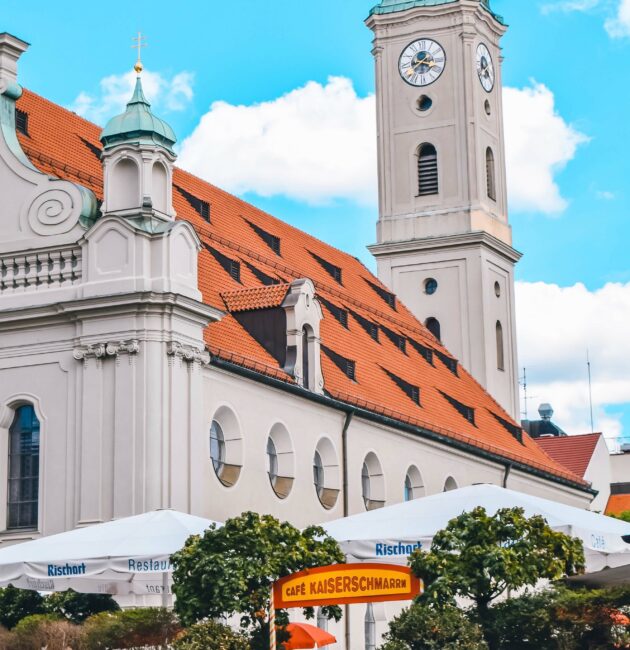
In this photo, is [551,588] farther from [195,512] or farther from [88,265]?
[88,265]

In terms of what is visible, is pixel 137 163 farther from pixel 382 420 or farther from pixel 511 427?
pixel 511 427

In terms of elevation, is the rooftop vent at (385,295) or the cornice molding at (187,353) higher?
the rooftop vent at (385,295)

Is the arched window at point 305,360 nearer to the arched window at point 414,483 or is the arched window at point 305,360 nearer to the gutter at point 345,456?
the gutter at point 345,456

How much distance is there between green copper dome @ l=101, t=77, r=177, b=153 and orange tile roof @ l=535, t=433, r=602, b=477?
119 ft

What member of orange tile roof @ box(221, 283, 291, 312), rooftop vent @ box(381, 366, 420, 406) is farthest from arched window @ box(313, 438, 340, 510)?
rooftop vent @ box(381, 366, 420, 406)

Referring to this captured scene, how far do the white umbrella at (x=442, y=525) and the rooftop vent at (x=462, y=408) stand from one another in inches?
897

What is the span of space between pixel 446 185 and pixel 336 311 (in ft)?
41.4

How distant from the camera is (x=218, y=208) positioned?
42281mm

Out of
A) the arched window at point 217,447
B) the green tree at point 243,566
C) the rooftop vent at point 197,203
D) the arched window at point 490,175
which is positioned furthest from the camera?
the arched window at point 490,175

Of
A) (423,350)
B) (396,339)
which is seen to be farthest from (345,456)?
(423,350)

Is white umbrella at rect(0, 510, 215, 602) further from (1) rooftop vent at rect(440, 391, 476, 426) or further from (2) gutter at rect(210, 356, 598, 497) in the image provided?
(1) rooftop vent at rect(440, 391, 476, 426)

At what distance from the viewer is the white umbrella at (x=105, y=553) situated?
2255 cm

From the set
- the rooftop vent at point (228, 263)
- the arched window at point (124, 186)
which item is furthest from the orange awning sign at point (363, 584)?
the rooftop vent at point (228, 263)

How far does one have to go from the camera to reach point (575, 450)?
66625 millimetres
